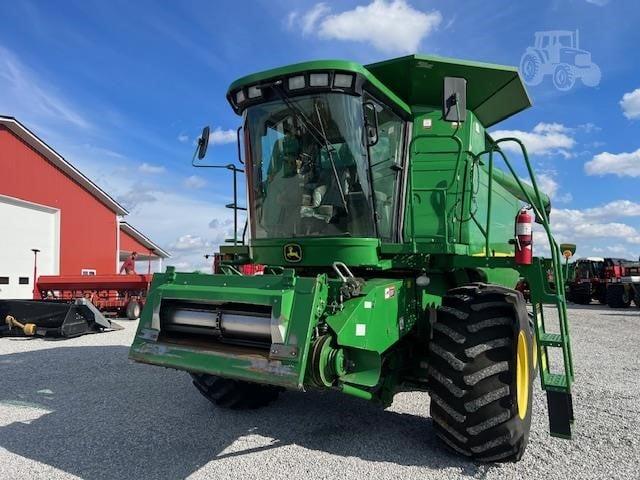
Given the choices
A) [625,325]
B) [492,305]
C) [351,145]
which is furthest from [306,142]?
[625,325]

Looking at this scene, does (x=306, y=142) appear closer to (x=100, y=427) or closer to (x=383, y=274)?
(x=383, y=274)

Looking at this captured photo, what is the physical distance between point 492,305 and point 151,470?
9.02 ft

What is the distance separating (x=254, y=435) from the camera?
4.28 metres

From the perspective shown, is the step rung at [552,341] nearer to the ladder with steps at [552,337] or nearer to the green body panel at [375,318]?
the ladder with steps at [552,337]

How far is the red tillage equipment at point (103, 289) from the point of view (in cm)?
1359

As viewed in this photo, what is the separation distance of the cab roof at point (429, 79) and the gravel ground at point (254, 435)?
293 cm

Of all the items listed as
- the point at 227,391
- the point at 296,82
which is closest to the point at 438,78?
the point at 296,82

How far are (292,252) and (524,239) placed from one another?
6.39 feet

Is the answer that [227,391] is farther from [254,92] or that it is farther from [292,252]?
[254,92]

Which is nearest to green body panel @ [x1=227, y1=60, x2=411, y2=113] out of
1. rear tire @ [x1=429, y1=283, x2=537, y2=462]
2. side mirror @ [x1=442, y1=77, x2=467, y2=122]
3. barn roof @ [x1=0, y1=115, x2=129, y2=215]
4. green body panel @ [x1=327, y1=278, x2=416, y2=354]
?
side mirror @ [x1=442, y1=77, x2=467, y2=122]

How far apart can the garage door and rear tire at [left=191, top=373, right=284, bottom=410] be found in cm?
1333

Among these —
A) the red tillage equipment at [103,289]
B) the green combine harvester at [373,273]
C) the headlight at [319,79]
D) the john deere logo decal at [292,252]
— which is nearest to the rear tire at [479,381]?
the green combine harvester at [373,273]

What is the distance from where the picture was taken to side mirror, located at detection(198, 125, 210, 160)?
4906 millimetres

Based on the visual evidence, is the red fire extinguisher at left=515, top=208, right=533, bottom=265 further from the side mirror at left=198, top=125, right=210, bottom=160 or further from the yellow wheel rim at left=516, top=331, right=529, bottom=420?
the side mirror at left=198, top=125, right=210, bottom=160
